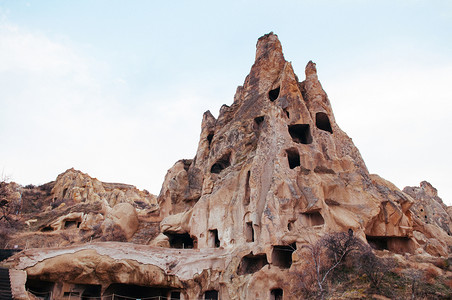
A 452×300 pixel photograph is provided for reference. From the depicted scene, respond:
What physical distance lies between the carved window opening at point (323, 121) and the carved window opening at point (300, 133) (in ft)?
6.47

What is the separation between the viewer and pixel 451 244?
28.3m

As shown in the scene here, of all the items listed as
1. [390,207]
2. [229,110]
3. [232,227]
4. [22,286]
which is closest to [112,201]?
[229,110]

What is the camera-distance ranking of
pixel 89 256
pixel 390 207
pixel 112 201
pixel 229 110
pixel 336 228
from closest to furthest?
pixel 89 256 → pixel 336 228 → pixel 390 207 → pixel 229 110 → pixel 112 201

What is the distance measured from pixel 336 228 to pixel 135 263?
12.0 m

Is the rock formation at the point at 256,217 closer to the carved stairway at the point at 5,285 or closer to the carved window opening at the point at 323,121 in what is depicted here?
the carved window opening at the point at 323,121

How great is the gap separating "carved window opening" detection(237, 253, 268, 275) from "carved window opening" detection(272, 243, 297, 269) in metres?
0.81

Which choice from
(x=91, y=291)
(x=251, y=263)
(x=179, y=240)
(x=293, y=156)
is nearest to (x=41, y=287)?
(x=91, y=291)

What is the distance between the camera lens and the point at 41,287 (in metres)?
18.0

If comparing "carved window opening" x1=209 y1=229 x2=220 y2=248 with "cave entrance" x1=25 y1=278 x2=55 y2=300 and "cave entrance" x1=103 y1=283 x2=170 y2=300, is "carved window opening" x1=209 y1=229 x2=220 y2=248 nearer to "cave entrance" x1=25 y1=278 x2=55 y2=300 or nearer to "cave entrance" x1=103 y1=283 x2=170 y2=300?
"cave entrance" x1=103 y1=283 x2=170 y2=300

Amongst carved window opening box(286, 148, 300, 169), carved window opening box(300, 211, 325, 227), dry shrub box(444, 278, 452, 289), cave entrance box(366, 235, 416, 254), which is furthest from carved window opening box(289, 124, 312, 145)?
dry shrub box(444, 278, 452, 289)

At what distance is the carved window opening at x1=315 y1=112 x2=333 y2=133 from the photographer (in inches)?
1070

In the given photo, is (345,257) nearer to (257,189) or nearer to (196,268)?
(257,189)

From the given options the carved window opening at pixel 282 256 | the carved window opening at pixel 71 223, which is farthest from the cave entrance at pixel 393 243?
the carved window opening at pixel 71 223

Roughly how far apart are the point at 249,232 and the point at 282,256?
286cm
